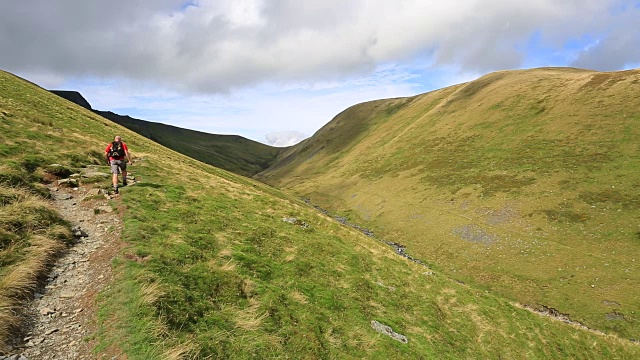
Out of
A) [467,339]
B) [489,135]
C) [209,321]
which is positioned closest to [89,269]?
[209,321]

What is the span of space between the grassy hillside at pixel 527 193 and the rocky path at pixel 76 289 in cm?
4229

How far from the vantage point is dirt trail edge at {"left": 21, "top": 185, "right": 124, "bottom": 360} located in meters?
9.45

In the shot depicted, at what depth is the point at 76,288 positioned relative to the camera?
39.4 ft

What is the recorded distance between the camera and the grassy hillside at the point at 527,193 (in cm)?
3909

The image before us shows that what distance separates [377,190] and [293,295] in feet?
227

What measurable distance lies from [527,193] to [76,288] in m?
64.4

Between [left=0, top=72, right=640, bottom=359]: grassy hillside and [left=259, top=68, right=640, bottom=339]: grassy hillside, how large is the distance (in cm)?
1091

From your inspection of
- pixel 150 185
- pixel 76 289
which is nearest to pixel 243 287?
pixel 76 289

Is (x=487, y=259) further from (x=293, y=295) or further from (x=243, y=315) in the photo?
(x=243, y=315)

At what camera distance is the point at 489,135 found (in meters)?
85.9

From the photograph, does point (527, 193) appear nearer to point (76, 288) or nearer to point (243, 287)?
point (243, 287)

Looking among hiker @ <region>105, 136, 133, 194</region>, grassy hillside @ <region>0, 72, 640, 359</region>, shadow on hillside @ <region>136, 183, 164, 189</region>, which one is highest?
hiker @ <region>105, 136, 133, 194</region>

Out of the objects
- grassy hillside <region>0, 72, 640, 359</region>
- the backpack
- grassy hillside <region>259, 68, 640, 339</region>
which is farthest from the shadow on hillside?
grassy hillside <region>259, 68, 640, 339</region>

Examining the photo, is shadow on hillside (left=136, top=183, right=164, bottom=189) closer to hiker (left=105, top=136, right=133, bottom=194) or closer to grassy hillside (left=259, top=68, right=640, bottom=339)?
hiker (left=105, top=136, right=133, bottom=194)
